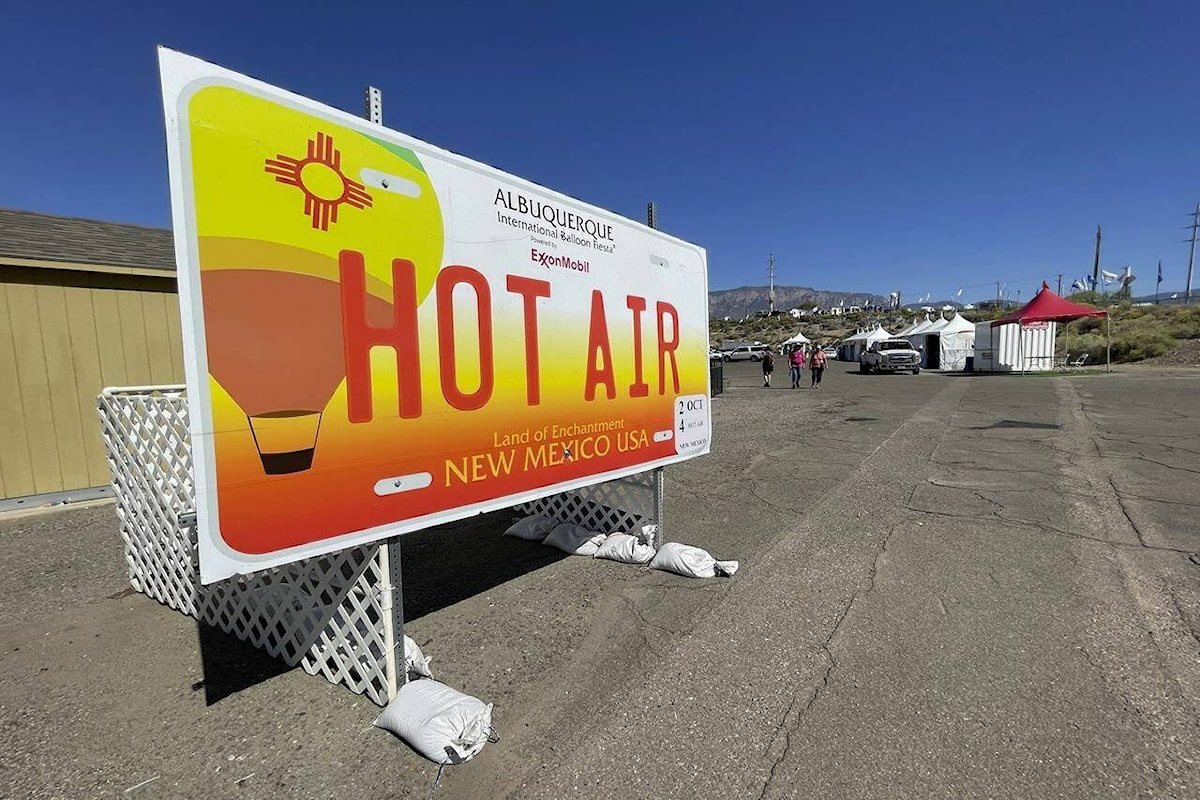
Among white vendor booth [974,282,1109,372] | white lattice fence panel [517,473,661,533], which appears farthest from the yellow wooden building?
white vendor booth [974,282,1109,372]

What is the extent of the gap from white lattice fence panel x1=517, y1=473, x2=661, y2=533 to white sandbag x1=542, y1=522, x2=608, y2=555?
206 mm

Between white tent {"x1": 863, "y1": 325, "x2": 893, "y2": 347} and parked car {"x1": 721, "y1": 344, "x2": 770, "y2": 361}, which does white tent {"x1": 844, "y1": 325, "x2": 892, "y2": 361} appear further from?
parked car {"x1": 721, "y1": 344, "x2": 770, "y2": 361}

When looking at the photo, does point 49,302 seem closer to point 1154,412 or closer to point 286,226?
point 286,226

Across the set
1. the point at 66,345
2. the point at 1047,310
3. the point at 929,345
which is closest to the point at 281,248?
the point at 66,345

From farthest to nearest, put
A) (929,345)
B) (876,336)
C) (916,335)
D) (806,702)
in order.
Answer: (876,336)
(916,335)
(929,345)
(806,702)

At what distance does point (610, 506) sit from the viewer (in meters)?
5.65

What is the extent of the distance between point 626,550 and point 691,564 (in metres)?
0.65

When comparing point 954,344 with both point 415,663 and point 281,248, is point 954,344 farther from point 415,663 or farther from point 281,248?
point 281,248

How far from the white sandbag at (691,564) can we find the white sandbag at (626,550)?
18 cm

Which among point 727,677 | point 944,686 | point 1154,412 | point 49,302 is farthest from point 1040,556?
point 1154,412

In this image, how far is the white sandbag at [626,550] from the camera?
503 centimetres

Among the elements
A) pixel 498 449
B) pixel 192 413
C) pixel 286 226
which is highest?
pixel 286 226

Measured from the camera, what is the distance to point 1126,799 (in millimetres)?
2230

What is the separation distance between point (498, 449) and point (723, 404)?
623 inches
